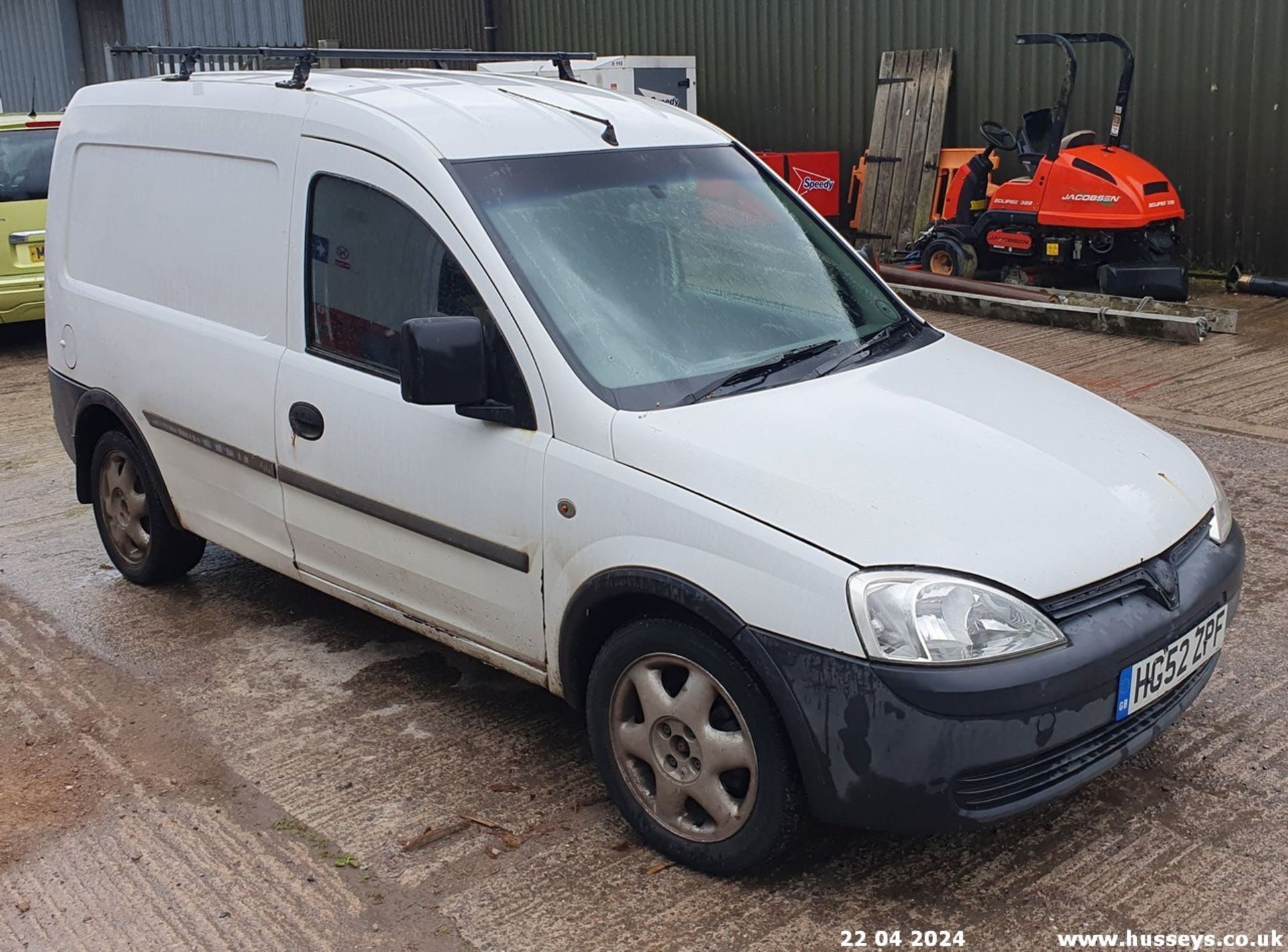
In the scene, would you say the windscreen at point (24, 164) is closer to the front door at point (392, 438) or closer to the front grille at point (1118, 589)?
the front door at point (392, 438)

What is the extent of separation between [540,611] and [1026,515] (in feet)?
4.28

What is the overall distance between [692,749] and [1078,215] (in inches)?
329

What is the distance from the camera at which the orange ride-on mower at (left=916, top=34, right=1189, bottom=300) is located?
34.0ft

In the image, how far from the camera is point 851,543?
3.03m

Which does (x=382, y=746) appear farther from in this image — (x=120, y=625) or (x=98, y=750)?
(x=120, y=625)

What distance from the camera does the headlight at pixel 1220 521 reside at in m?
3.59

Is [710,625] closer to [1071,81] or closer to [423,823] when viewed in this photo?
[423,823]

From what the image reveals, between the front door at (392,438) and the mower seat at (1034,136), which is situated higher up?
the mower seat at (1034,136)

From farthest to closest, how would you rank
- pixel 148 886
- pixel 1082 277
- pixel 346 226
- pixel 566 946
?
pixel 1082 277 < pixel 346 226 < pixel 148 886 < pixel 566 946

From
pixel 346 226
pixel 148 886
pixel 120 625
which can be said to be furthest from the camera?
pixel 120 625

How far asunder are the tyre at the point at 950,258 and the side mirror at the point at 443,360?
873 cm

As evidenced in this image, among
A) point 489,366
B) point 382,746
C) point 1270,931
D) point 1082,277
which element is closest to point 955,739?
point 1270,931

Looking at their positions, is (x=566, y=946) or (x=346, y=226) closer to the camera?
(x=566, y=946)

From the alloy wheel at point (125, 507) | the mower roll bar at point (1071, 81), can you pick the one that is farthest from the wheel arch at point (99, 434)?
the mower roll bar at point (1071, 81)
